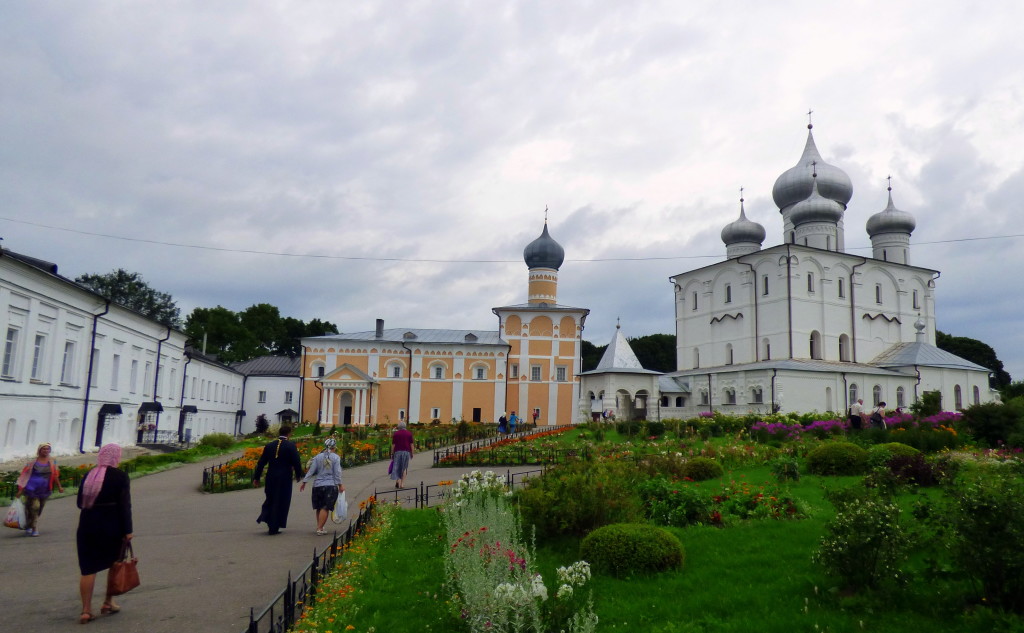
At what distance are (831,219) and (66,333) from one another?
39255 mm

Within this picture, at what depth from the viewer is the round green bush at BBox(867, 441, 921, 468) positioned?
1220 cm

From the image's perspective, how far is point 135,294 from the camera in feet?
206

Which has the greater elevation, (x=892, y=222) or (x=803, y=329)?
(x=892, y=222)

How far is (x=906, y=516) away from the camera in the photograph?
28.3 feet

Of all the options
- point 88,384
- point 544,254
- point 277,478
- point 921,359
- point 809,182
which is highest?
point 809,182

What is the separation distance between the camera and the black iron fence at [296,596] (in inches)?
205

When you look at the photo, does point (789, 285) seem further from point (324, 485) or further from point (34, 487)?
point (34, 487)

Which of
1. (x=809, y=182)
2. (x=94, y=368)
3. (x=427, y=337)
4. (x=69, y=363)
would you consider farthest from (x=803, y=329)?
(x=69, y=363)

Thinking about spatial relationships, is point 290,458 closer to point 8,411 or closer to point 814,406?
point 8,411

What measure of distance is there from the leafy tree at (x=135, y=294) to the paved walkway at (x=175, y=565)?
5364cm

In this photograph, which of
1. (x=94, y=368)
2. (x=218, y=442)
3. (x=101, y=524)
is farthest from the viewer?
(x=218, y=442)

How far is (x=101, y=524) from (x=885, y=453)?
12205 millimetres

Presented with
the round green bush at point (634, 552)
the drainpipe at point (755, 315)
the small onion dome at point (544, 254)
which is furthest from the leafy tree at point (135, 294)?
the round green bush at point (634, 552)

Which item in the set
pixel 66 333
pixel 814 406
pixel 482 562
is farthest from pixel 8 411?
pixel 814 406
